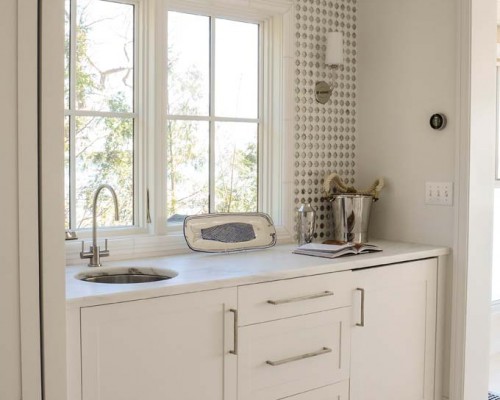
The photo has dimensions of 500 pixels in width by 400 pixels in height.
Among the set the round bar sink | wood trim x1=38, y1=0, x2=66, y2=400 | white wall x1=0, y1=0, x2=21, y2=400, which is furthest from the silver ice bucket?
white wall x1=0, y1=0, x2=21, y2=400

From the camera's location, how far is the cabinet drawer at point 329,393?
8.19 feet

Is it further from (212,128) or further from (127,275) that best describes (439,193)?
(127,275)

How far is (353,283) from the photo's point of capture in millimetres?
2635

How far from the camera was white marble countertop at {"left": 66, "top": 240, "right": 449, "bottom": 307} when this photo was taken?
6.52ft

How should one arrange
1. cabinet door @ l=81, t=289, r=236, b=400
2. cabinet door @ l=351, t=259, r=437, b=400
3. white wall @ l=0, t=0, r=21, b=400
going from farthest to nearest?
cabinet door @ l=351, t=259, r=437, b=400 < cabinet door @ l=81, t=289, r=236, b=400 < white wall @ l=0, t=0, r=21, b=400

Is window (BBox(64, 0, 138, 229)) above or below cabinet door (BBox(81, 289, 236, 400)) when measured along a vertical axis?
above

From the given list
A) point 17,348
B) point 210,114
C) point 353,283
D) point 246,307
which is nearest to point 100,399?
point 17,348

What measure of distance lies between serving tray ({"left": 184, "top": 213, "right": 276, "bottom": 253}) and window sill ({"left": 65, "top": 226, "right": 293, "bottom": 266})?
8 centimetres

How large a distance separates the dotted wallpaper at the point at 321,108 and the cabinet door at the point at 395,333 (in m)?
0.61

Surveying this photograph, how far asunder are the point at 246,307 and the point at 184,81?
1156mm

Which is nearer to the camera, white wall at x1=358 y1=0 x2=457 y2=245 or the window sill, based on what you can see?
the window sill

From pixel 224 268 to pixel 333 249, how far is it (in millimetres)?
542

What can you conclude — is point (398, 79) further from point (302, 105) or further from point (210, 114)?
point (210, 114)

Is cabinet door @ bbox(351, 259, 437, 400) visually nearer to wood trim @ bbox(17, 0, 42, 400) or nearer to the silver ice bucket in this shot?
the silver ice bucket
